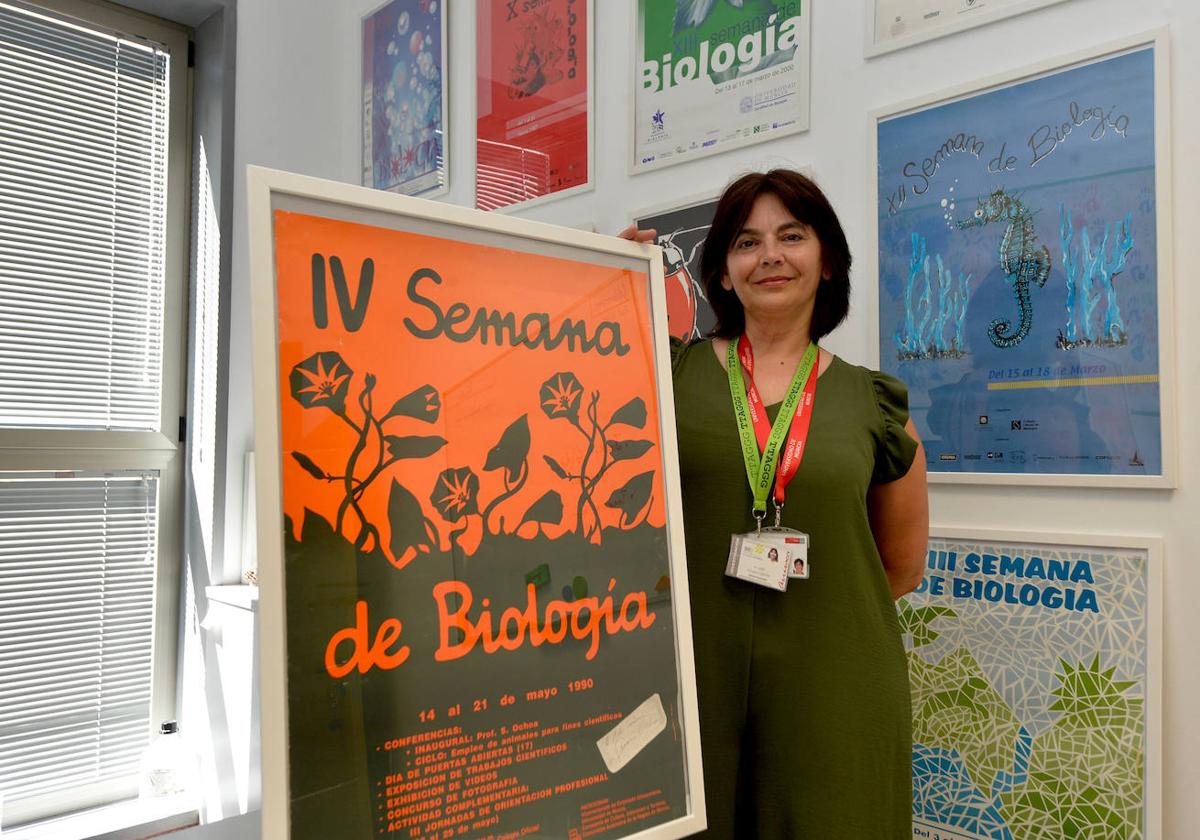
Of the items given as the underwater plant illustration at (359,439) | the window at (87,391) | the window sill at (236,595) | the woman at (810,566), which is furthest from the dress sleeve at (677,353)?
the window at (87,391)

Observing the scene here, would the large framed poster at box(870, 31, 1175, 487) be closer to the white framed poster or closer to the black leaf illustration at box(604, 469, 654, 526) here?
the white framed poster

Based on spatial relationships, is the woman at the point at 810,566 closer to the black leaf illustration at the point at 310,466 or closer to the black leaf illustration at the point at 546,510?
the black leaf illustration at the point at 546,510

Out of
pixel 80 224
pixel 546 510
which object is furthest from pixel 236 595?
pixel 546 510

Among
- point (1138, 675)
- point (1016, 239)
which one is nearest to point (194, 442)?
point (1016, 239)

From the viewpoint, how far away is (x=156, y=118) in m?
2.94

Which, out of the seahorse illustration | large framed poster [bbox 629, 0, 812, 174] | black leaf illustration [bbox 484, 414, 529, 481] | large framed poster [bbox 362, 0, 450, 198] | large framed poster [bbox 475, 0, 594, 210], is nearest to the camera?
black leaf illustration [bbox 484, 414, 529, 481]

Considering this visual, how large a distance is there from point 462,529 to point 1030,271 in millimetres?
1120

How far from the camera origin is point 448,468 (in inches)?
37.7

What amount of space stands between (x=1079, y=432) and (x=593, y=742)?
3.22 ft

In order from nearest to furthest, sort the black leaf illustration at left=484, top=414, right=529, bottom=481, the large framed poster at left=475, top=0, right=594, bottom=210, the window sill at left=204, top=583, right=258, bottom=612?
the black leaf illustration at left=484, top=414, right=529, bottom=481 → the large framed poster at left=475, top=0, right=594, bottom=210 → the window sill at left=204, top=583, right=258, bottom=612

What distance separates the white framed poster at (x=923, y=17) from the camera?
1559mm

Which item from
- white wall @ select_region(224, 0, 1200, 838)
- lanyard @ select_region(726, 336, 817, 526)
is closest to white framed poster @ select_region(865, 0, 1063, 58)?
white wall @ select_region(224, 0, 1200, 838)

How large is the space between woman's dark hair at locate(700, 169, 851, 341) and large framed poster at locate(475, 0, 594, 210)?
981 mm

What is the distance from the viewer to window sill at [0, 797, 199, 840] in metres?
2.58
